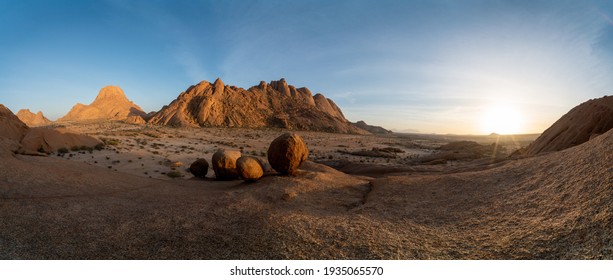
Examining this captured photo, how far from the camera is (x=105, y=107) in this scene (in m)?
156

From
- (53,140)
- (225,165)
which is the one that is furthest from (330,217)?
(53,140)

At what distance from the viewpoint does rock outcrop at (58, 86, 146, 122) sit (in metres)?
145

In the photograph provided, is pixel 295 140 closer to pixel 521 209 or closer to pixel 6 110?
pixel 521 209

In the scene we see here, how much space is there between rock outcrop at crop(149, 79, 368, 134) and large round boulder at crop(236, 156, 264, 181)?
254 ft

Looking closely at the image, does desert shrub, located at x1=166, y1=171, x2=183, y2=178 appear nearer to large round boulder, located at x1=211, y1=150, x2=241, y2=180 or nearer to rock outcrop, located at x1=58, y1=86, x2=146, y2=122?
large round boulder, located at x1=211, y1=150, x2=241, y2=180

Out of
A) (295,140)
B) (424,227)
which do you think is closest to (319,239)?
(424,227)

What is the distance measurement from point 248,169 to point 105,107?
181 m

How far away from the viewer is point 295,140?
46.4ft

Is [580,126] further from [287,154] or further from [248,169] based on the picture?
[248,169]

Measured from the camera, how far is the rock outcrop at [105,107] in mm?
145050

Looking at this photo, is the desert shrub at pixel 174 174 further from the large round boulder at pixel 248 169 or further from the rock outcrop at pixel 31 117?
the rock outcrop at pixel 31 117

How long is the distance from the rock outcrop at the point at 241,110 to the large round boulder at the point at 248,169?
254 feet

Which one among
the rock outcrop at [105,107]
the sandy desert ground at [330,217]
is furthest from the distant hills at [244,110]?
the sandy desert ground at [330,217]

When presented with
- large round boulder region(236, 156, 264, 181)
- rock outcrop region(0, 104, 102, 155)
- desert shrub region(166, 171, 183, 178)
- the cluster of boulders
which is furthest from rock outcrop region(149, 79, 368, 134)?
the cluster of boulders
